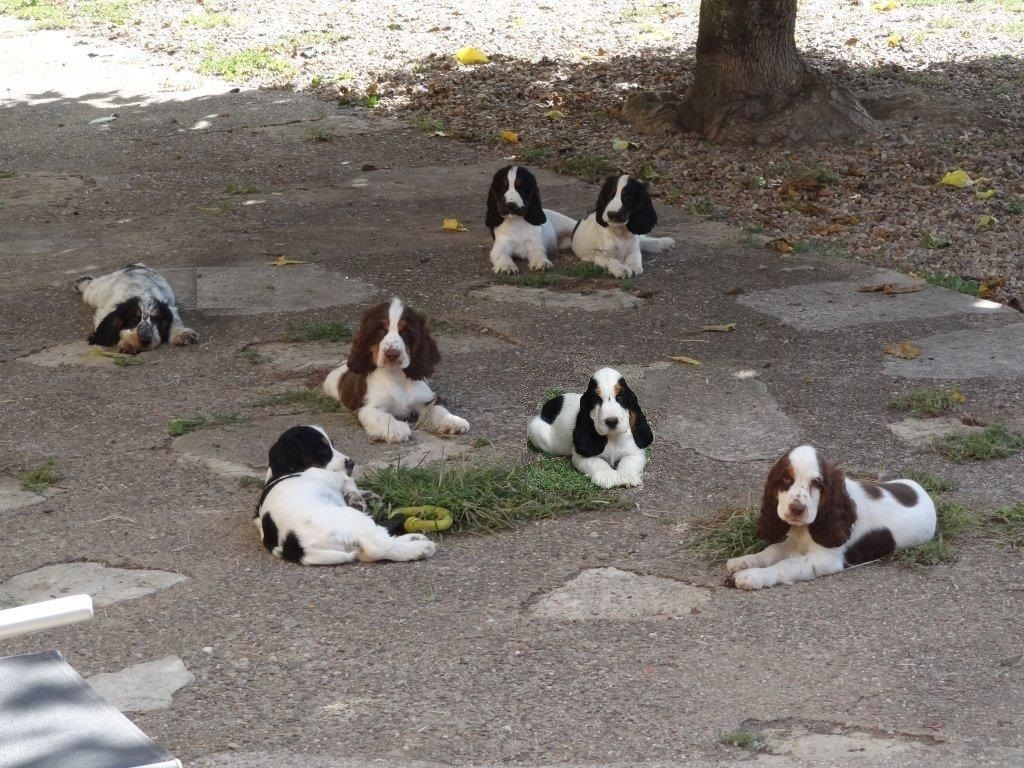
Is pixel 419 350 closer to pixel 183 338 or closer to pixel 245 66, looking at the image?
pixel 183 338

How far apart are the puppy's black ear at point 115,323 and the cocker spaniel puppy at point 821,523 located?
4.68 metres

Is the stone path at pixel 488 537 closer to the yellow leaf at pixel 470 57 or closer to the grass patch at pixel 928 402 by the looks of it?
the grass patch at pixel 928 402

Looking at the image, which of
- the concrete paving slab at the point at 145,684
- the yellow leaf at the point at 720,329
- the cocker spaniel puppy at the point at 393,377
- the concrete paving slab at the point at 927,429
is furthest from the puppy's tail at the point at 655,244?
the concrete paving slab at the point at 145,684

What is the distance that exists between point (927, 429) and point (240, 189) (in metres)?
7.51

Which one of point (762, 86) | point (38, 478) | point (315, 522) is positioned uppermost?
point (762, 86)

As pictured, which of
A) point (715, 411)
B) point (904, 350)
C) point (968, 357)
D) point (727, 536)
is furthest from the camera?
point (904, 350)

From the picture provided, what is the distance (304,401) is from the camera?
784 centimetres

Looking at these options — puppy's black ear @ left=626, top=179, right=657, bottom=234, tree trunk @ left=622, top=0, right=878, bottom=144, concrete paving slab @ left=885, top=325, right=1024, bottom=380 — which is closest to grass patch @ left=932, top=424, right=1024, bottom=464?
concrete paving slab @ left=885, top=325, right=1024, bottom=380

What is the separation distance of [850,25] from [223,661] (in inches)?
617

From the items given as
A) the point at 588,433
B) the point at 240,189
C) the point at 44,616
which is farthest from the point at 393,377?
the point at 240,189

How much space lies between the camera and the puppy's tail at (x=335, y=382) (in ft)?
25.3

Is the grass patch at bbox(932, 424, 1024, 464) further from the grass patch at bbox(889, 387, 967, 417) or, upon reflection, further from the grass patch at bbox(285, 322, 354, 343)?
the grass patch at bbox(285, 322, 354, 343)

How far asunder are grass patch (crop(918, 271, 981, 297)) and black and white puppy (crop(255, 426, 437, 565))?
5.27m

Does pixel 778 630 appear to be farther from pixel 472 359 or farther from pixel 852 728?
pixel 472 359
